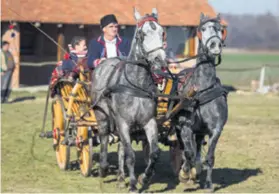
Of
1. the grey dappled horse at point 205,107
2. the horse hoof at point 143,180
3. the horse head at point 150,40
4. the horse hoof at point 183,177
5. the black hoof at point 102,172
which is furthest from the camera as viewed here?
the black hoof at point 102,172

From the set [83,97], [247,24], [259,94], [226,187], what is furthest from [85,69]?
[247,24]

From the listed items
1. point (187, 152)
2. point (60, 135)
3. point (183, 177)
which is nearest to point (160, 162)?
point (60, 135)

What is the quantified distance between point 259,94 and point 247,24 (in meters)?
138

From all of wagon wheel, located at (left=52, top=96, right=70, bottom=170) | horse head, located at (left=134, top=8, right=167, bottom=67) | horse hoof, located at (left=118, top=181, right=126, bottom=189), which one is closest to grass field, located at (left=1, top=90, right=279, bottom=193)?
horse hoof, located at (left=118, top=181, right=126, bottom=189)

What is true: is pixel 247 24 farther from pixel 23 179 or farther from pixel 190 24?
pixel 23 179

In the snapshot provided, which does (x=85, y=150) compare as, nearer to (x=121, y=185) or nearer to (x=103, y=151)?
(x=103, y=151)

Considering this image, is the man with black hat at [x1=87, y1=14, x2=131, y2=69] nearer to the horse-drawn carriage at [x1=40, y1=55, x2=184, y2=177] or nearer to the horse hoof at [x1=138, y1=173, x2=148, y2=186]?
the horse-drawn carriage at [x1=40, y1=55, x2=184, y2=177]

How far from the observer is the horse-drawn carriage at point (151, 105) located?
9984mm

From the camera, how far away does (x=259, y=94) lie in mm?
30797

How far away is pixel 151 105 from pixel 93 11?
72.1ft

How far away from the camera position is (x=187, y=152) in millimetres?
10516

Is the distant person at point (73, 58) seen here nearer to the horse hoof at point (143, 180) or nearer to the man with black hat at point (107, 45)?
the man with black hat at point (107, 45)

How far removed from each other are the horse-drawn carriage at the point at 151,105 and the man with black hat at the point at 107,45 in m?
0.36

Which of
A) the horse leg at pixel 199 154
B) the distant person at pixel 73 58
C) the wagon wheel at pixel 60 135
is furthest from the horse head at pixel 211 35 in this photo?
the wagon wheel at pixel 60 135
